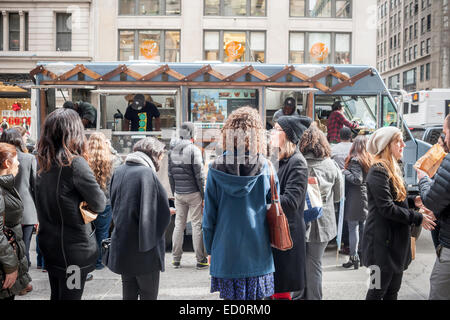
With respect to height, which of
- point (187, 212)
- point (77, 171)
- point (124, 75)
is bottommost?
point (187, 212)

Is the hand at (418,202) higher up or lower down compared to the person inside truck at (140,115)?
lower down

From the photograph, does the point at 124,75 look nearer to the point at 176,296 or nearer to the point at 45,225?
the point at 176,296

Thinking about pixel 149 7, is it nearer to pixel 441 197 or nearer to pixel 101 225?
pixel 101 225

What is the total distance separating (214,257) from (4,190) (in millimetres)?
1798

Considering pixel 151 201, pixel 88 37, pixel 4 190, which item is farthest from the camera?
pixel 88 37

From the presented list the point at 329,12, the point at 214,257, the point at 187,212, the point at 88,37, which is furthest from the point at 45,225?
the point at 329,12

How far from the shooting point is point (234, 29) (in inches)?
934

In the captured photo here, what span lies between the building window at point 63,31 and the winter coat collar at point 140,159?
21.8m

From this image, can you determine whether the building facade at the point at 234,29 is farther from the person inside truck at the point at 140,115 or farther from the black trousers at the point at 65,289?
the black trousers at the point at 65,289

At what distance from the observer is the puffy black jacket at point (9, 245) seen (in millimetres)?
2973

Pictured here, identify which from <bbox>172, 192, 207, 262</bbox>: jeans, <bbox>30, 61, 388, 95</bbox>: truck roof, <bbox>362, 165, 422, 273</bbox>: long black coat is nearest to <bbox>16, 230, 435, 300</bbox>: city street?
<bbox>172, 192, 207, 262</bbox>: jeans

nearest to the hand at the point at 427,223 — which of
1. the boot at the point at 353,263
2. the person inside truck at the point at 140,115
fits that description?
the boot at the point at 353,263

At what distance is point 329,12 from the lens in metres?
23.9

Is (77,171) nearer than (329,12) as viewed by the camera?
Yes
